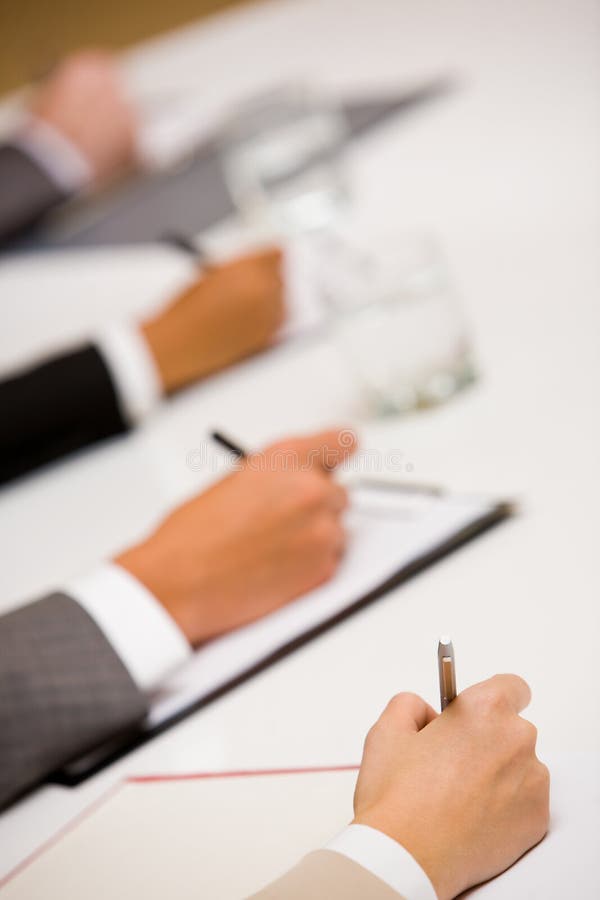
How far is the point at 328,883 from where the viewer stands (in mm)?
471

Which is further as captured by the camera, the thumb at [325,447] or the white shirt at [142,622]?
the thumb at [325,447]

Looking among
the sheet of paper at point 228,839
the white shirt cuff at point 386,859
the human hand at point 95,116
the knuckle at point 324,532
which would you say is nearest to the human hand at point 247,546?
the knuckle at point 324,532

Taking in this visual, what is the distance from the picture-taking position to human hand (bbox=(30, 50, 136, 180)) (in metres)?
1.93

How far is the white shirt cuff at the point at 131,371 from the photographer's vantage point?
1.09m

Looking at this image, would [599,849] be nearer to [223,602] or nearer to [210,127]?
[223,602]

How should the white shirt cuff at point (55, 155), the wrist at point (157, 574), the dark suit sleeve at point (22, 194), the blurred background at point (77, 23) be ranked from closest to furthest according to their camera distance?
the wrist at point (157, 574) → the dark suit sleeve at point (22, 194) → the white shirt cuff at point (55, 155) → the blurred background at point (77, 23)

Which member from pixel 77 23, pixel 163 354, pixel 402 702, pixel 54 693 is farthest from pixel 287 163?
pixel 77 23

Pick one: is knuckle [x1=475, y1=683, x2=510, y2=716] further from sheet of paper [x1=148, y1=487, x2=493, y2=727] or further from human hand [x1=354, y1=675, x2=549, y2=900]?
sheet of paper [x1=148, y1=487, x2=493, y2=727]

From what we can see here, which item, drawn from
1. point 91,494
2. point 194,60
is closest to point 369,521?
point 91,494

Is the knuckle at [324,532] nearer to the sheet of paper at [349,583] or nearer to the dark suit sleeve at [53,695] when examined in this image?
the sheet of paper at [349,583]

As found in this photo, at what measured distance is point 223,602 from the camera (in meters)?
0.73

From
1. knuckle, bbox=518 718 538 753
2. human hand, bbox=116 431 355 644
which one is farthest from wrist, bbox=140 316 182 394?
knuckle, bbox=518 718 538 753

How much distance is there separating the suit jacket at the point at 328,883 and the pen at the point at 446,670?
0.08 metres

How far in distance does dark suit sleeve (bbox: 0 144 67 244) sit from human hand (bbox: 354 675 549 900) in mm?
1388
